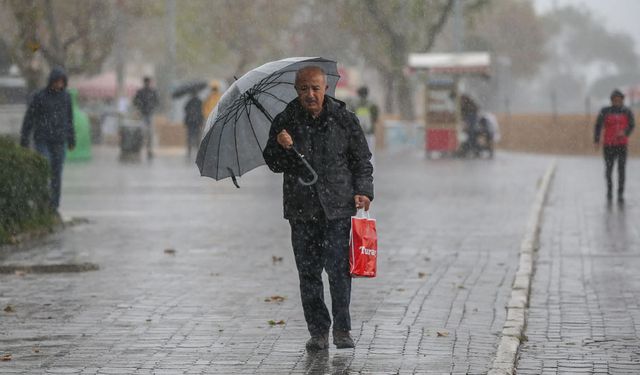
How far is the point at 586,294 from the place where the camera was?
35.2 feet

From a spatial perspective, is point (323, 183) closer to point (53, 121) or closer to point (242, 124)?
point (242, 124)

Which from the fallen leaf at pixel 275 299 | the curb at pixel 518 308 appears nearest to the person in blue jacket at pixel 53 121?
the curb at pixel 518 308

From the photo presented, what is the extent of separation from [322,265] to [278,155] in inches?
24.7

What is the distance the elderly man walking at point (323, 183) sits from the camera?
26.3 ft

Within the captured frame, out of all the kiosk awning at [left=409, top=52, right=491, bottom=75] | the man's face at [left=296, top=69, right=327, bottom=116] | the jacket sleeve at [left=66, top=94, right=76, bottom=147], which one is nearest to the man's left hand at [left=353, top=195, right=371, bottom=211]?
the man's face at [left=296, top=69, right=327, bottom=116]

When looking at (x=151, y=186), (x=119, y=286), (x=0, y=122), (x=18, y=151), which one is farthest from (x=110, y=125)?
(x=119, y=286)

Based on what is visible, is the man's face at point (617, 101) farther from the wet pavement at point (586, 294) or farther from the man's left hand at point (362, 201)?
the man's left hand at point (362, 201)

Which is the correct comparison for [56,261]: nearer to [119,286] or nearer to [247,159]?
[119,286]

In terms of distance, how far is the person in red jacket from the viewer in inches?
785

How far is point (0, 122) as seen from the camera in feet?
106

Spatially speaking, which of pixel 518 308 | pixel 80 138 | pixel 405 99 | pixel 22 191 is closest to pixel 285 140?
pixel 518 308

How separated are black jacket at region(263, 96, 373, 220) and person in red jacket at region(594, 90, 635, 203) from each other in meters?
12.2

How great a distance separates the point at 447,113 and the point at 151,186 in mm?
14051

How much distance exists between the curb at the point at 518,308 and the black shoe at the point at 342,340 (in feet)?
2.51
